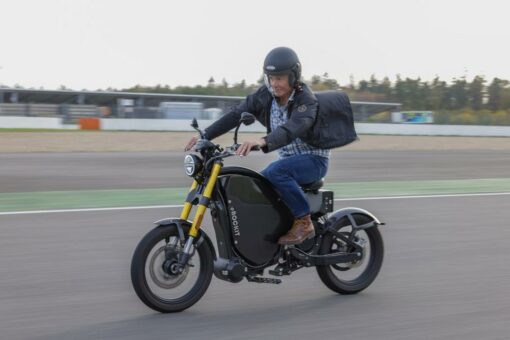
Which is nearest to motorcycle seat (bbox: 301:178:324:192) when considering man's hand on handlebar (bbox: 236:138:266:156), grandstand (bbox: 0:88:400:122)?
man's hand on handlebar (bbox: 236:138:266:156)

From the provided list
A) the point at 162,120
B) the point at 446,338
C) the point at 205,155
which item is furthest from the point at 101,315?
the point at 162,120

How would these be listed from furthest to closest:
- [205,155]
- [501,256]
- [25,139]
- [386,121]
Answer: [386,121] → [25,139] → [501,256] → [205,155]

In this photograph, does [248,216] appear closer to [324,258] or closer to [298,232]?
[298,232]

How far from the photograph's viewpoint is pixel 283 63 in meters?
5.37

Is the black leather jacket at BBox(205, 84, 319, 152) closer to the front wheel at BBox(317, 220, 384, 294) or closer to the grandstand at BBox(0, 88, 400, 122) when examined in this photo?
the front wheel at BBox(317, 220, 384, 294)

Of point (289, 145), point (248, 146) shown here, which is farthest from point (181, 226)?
point (289, 145)

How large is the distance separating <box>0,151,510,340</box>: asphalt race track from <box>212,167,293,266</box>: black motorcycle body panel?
40cm

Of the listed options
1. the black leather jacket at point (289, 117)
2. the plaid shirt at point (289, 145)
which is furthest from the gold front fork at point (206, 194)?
the plaid shirt at point (289, 145)

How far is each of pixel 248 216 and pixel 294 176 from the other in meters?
0.44

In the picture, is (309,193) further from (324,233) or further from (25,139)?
(25,139)

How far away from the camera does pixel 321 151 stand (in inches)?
226

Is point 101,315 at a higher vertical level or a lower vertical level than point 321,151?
lower

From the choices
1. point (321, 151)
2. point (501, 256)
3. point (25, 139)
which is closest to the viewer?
point (321, 151)

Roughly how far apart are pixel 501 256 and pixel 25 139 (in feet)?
91.9
